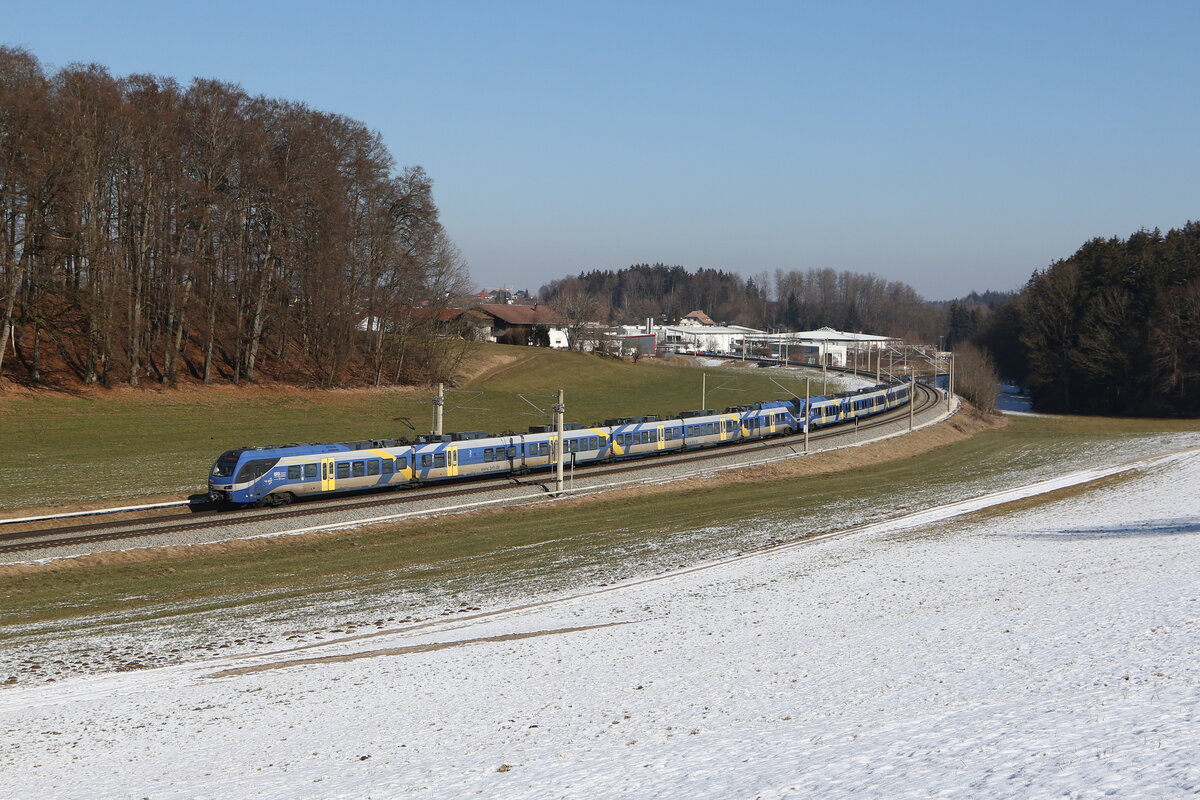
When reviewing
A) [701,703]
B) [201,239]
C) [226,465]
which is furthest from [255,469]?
[201,239]

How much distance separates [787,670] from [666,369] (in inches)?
4346

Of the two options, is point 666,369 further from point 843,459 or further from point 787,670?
point 787,670

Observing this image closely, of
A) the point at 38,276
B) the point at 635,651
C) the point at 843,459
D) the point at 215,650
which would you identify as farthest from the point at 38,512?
the point at 843,459

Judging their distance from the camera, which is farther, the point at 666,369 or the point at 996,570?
the point at 666,369

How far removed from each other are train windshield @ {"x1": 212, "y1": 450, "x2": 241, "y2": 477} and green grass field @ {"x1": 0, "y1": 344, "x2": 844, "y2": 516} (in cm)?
471

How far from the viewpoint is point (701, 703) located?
15.8 m

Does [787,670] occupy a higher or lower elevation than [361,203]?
lower

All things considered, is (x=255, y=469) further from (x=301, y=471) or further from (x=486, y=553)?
(x=486, y=553)

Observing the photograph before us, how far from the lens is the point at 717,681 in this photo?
56.3 ft

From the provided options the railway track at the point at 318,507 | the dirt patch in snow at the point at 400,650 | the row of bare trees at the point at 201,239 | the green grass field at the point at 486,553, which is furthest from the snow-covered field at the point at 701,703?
the row of bare trees at the point at 201,239

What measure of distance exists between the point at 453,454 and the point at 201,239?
3261 centimetres

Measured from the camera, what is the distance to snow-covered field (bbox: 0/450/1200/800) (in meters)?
12.0

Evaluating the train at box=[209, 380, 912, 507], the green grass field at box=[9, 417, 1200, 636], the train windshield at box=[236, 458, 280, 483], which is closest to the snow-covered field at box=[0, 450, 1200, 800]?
the green grass field at box=[9, 417, 1200, 636]

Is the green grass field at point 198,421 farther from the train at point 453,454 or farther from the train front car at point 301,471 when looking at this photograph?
the train at point 453,454
